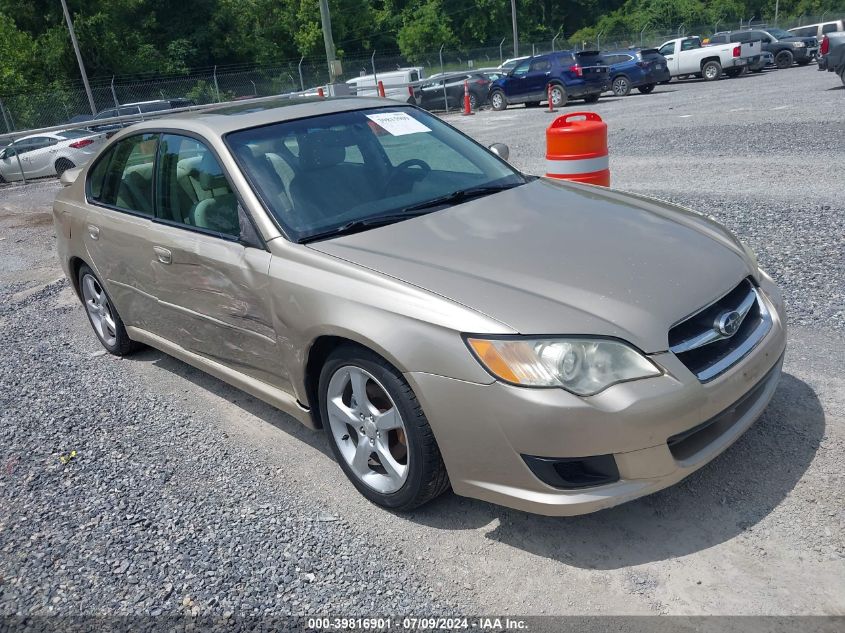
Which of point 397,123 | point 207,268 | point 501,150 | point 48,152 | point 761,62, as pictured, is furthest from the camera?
point 761,62

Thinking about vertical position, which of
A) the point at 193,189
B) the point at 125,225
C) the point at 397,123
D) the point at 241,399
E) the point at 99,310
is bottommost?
the point at 241,399

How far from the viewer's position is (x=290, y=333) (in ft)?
10.8

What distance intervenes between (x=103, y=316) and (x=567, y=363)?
3925mm

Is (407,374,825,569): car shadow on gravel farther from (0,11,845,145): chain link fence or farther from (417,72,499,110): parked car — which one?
(417,72,499,110): parked car

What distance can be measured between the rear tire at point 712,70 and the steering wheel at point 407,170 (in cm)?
2445

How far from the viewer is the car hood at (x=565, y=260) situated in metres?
2.68

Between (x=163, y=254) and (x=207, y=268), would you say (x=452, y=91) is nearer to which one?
(x=163, y=254)

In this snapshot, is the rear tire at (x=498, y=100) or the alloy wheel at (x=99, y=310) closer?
the alloy wheel at (x=99, y=310)

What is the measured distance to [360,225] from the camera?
3445 millimetres

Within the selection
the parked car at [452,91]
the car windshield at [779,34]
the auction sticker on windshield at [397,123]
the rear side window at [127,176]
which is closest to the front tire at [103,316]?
the rear side window at [127,176]

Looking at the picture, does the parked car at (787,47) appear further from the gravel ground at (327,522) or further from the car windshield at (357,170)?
the car windshield at (357,170)

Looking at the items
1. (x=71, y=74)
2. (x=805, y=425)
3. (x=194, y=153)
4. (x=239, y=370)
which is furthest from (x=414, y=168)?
(x=71, y=74)

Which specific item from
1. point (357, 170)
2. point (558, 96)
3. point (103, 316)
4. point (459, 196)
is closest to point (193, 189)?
point (357, 170)

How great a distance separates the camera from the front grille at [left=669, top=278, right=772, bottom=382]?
2.70 m
